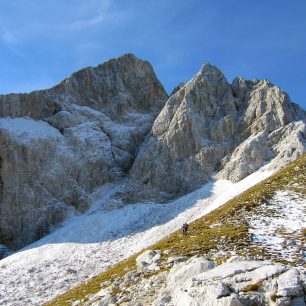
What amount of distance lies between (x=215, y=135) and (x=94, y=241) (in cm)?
3111

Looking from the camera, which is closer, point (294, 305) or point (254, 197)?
point (294, 305)

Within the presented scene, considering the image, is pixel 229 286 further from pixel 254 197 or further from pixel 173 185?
pixel 173 185

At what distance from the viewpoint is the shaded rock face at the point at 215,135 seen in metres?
72.4

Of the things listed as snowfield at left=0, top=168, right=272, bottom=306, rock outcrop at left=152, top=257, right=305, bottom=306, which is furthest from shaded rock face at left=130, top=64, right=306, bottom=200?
rock outcrop at left=152, top=257, right=305, bottom=306

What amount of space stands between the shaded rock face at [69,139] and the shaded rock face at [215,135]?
27.6 feet

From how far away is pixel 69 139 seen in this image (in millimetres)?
86500

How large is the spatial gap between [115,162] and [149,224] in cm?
2579

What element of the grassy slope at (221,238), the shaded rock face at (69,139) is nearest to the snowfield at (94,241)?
the shaded rock face at (69,139)

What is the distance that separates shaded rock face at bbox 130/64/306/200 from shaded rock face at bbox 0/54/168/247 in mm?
8418

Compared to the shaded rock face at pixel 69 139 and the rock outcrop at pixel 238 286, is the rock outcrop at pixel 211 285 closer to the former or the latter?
the rock outcrop at pixel 238 286

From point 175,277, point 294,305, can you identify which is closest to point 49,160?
point 175,277

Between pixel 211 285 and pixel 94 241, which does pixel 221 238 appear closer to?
pixel 211 285

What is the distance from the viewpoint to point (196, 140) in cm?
8088

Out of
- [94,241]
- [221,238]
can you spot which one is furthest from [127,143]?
[221,238]
